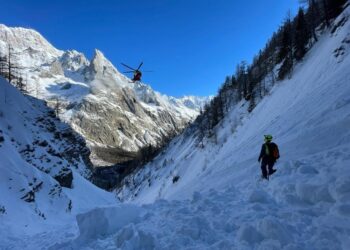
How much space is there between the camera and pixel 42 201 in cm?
2825

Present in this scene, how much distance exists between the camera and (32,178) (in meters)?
28.7

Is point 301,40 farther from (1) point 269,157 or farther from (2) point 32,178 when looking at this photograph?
(1) point 269,157

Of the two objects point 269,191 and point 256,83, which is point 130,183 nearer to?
point 256,83

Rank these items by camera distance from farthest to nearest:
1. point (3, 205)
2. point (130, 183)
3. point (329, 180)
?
point (130, 183) → point (3, 205) → point (329, 180)

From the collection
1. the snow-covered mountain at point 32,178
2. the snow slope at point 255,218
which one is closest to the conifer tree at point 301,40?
the snow-covered mountain at point 32,178

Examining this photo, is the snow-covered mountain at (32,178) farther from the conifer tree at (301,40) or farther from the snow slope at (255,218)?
the conifer tree at (301,40)

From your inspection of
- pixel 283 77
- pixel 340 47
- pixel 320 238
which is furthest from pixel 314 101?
pixel 283 77

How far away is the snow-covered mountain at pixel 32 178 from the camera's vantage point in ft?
73.2

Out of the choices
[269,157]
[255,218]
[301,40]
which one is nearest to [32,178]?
[269,157]

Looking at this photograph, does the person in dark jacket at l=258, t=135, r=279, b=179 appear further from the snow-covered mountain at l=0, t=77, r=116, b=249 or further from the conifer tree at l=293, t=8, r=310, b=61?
the conifer tree at l=293, t=8, r=310, b=61

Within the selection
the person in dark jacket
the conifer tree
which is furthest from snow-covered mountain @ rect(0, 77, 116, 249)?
the conifer tree

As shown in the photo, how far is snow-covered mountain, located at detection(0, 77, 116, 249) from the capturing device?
2230 cm

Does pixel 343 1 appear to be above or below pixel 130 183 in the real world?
above

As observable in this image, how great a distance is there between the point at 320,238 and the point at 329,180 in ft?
9.98
